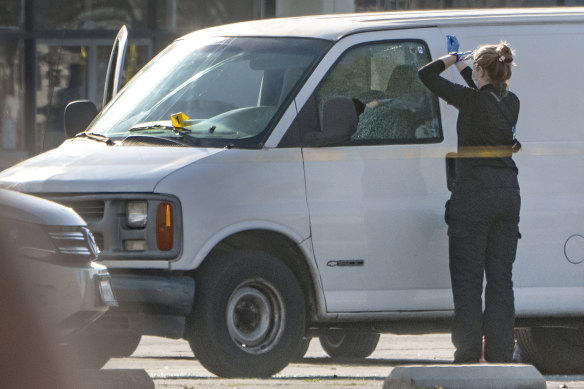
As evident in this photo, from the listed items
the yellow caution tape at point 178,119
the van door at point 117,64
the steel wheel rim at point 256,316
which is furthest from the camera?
the van door at point 117,64

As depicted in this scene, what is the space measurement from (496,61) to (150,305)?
229 centimetres

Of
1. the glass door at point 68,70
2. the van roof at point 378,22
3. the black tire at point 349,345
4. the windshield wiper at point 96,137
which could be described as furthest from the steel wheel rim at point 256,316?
the glass door at point 68,70

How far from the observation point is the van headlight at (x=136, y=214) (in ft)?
26.8

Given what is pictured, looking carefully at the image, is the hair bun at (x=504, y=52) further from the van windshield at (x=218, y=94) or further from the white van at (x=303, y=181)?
the van windshield at (x=218, y=94)

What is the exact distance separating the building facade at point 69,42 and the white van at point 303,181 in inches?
396

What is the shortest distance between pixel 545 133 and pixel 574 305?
1.03 metres

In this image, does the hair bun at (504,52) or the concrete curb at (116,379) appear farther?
the hair bun at (504,52)

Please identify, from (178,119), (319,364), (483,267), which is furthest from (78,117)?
(483,267)

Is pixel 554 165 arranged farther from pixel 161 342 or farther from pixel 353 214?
pixel 161 342

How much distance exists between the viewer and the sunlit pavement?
7.64m

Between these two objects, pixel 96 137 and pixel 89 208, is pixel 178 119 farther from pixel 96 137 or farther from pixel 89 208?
pixel 89 208

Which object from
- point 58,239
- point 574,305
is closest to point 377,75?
point 574,305

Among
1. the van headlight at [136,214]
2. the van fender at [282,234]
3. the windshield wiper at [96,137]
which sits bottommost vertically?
the van fender at [282,234]

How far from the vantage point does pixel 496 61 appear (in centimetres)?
845
